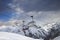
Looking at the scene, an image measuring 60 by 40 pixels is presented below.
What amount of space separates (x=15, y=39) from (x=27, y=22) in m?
4.50

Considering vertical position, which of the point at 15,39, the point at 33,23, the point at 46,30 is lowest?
the point at 15,39

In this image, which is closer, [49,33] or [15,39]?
[15,39]

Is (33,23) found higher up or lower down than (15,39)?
higher up

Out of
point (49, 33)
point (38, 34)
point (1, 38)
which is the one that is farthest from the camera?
point (49, 33)

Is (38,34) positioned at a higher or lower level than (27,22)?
lower

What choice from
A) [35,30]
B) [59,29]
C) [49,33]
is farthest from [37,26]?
[59,29]

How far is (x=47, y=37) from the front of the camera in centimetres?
971

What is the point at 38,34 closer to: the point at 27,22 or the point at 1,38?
the point at 27,22

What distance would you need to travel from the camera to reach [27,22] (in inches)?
397

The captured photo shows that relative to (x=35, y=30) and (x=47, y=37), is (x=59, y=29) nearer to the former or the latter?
(x=47, y=37)

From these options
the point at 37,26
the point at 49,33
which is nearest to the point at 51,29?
the point at 49,33

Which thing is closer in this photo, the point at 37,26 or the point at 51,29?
the point at 37,26

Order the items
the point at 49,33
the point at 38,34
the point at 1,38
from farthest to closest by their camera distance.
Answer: the point at 49,33 < the point at 38,34 < the point at 1,38

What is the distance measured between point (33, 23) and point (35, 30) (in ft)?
2.90
